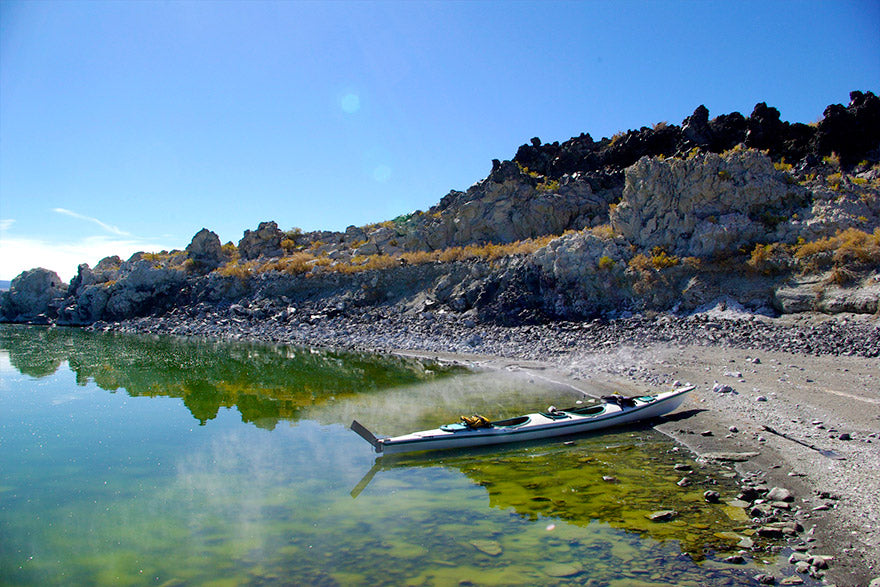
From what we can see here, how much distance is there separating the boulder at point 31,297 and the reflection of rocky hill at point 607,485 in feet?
186

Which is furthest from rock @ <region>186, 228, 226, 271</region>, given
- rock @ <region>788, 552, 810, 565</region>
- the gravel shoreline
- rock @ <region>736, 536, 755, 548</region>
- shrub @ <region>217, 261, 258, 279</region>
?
rock @ <region>788, 552, 810, 565</region>

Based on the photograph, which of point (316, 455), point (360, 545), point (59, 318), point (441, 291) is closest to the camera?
point (360, 545)

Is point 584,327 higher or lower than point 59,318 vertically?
lower

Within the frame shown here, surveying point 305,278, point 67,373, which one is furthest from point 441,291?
point 67,373

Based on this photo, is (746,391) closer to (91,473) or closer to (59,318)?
(91,473)

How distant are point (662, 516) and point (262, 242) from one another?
51.7 metres

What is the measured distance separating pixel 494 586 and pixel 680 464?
5363 millimetres

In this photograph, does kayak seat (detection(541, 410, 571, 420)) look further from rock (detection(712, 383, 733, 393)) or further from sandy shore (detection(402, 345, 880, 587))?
rock (detection(712, 383, 733, 393))

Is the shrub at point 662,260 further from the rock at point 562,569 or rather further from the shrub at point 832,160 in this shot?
the rock at point 562,569

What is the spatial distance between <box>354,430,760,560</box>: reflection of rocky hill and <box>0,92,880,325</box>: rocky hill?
46.5 feet

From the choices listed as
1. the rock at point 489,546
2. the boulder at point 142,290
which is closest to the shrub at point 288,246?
the boulder at point 142,290

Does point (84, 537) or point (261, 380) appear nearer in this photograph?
point (84, 537)

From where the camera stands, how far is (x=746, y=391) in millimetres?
13172

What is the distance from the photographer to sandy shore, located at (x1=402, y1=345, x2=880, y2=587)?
652cm
